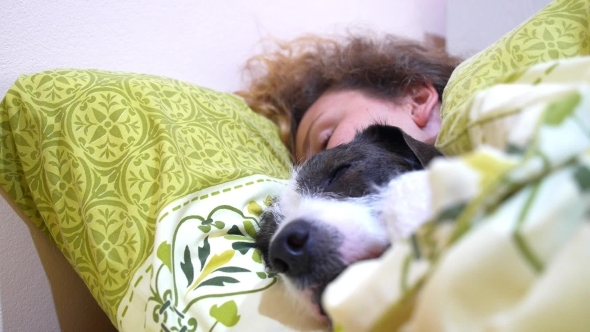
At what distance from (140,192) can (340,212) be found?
38 cm

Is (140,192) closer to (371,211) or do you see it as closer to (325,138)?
(371,211)

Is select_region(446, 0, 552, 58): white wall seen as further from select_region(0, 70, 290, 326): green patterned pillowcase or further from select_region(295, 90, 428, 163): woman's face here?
select_region(0, 70, 290, 326): green patterned pillowcase

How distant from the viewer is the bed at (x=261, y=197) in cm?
34

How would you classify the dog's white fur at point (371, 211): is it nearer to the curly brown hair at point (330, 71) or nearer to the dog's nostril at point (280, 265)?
the dog's nostril at point (280, 265)

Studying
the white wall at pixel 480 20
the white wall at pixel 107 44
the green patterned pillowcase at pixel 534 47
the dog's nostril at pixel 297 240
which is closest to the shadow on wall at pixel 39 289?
the white wall at pixel 107 44

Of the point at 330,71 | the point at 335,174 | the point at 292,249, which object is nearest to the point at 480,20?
the point at 330,71

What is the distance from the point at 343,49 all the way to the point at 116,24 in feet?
2.36

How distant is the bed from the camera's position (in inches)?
13.5

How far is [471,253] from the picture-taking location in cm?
34

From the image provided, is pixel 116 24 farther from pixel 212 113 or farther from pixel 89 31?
pixel 212 113

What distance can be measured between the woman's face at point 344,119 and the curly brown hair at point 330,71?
42 mm

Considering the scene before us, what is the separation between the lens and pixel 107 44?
1188 mm

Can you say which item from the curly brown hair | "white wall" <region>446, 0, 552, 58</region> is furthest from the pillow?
"white wall" <region>446, 0, 552, 58</region>

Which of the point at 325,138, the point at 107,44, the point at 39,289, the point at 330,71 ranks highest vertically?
the point at 107,44
